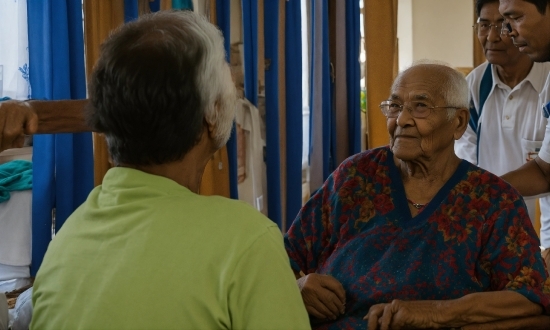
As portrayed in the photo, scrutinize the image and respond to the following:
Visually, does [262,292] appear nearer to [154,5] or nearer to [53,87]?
[53,87]

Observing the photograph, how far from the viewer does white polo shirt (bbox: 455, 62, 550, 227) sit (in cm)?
280

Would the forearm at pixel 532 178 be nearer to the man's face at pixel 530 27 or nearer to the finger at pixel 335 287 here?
the man's face at pixel 530 27

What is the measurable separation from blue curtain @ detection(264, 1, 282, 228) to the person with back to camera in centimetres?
317

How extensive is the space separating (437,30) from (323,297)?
4.97 m

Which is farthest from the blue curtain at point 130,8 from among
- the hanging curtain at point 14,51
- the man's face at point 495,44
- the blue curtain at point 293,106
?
the man's face at point 495,44

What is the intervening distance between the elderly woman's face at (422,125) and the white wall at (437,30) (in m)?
4.43

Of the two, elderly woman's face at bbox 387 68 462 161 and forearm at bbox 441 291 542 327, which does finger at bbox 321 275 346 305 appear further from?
elderly woman's face at bbox 387 68 462 161

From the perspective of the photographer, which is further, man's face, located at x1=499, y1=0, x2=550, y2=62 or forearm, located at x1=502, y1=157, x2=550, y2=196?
forearm, located at x1=502, y1=157, x2=550, y2=196

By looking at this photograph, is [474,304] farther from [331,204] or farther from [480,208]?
[331,204]

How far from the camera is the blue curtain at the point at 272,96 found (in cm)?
438

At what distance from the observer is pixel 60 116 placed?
1.44 m

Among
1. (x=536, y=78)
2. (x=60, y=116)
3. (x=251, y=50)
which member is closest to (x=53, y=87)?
(x=251, y=50)

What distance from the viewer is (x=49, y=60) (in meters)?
2.96

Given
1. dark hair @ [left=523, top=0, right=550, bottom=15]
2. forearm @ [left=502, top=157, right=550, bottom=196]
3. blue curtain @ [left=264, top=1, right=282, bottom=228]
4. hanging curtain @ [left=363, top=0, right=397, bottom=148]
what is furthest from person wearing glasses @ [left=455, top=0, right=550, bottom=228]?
hanging curtain @ [left=363, top=0, right=397, bottom=148]
